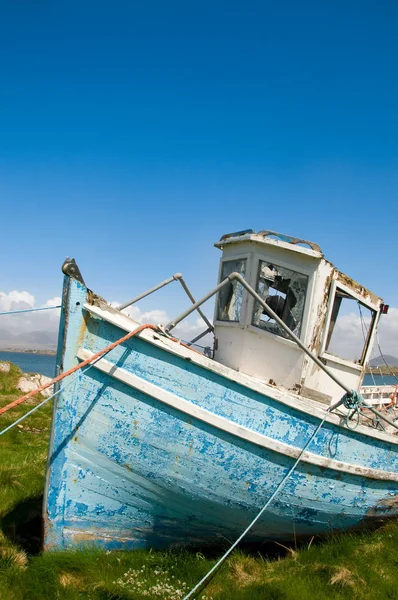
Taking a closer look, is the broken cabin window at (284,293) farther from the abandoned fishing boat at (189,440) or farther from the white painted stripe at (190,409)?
the white painted stripe at (190,409)

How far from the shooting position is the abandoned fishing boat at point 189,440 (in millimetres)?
4656

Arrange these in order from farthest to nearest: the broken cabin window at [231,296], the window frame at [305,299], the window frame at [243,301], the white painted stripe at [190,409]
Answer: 1. the broken cabin window at [231,296]
2. the window frame at [243,301]
3. the window frame at [305,299]
4. the white painted stripe at [190,409]

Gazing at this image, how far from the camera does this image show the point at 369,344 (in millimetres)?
6688

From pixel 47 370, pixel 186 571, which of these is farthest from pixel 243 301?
pixel 47 370

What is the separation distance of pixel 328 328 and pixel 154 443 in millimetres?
2619

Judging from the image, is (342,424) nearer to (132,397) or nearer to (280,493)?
(280,493)

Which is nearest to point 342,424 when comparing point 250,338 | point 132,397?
point 250,338

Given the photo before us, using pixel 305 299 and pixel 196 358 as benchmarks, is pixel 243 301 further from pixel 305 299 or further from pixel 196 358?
pixel 196 358

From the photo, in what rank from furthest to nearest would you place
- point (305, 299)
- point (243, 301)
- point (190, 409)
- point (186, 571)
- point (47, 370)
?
point (47, 370)
point (243, 301)
point (305, 299)
point (186, 571)
point (190, 409)

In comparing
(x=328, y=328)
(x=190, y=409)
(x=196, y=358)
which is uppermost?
(x=328, y=328)

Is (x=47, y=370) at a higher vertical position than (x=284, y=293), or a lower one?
lower

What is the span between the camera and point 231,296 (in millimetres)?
6254

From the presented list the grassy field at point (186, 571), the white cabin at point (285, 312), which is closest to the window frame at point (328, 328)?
the white cabin at point (285, 312)

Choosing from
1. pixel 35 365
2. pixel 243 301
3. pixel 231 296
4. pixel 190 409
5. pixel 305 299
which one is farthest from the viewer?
pixel 35 365
